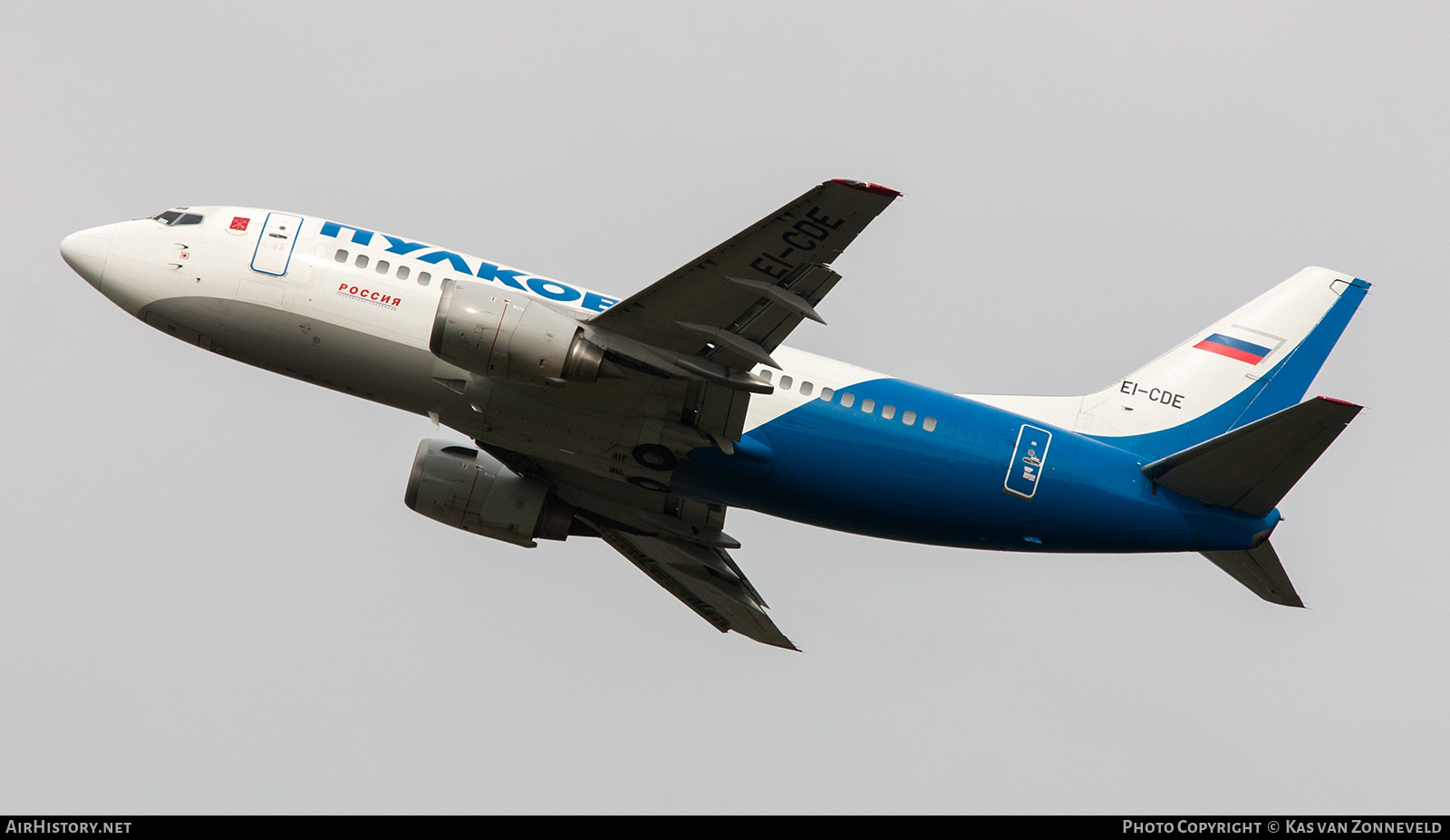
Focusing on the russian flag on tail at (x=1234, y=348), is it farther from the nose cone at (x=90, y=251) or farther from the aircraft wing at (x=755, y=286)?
the nose cone at (x=90, y=251)

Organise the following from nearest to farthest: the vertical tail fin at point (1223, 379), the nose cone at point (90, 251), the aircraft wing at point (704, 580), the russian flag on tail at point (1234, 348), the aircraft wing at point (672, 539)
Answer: the nose cone at point (90, 251), the vertical tail fin at point (1223, 379), the aircraft wing at point (672, 539), the russian flag on tail at point (1234, 348), the aircraft wing at point (704, 580)

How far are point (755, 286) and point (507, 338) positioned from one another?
5196 mm

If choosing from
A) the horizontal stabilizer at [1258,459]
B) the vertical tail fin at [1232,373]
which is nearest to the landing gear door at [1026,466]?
the horizontal stabilizer at [1258,459]

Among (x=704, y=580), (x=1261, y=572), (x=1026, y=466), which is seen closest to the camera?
(x=1026, y=466)

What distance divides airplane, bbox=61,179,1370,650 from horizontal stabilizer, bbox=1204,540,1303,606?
1.9 inches

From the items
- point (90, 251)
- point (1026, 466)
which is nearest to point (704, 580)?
point (1026, 466)

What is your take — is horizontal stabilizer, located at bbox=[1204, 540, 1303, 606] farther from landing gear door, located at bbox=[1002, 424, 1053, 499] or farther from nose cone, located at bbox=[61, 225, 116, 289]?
nose cone, located at bbox=[61, 225, 116, 289]

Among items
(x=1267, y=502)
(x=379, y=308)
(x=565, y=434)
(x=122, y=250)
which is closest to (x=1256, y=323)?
(x=1267, y=502)

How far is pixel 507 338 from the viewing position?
82.8 ft

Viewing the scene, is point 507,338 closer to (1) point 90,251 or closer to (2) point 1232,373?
(1) point 90,251

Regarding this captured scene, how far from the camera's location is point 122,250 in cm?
2948

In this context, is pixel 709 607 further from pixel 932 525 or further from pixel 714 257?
pixel 714 257

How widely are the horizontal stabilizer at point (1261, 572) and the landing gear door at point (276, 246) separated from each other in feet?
72.8

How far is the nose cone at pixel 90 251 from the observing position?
29.6 metres
